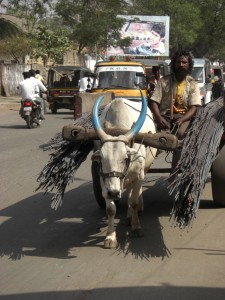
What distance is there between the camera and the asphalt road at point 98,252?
4.77 m

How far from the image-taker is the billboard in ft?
123

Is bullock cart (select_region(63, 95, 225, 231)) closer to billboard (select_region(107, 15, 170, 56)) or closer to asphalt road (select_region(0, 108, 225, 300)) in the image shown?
asphalt road (select_region(0, 108, 225, 300))

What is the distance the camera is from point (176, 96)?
23.9 feet

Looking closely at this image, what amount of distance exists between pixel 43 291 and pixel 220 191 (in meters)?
3.33

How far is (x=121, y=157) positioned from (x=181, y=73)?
212cm

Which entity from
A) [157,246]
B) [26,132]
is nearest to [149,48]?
[26,132]

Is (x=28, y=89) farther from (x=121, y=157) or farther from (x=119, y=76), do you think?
(x=121, y=157)

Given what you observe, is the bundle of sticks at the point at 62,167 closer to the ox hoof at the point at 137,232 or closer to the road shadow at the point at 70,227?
the road shadow at the point at 70,227

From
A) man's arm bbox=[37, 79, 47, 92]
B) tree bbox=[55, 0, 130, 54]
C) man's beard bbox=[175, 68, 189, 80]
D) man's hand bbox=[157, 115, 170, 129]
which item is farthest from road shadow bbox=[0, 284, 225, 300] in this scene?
tree bbox=[55, 0, 130, 54]

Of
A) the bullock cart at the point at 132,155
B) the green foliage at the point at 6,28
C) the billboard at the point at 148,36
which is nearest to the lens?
the bullock cart at the point at 132,155

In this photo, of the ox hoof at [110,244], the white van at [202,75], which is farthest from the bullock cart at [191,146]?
the white van at [202,75]

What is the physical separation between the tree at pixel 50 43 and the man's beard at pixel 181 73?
31.0 meters

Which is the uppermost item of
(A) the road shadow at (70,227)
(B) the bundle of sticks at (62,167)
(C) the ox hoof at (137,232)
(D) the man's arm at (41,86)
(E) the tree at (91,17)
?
(E) the tree at (91,17)

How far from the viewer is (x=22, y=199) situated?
8.49 meters
